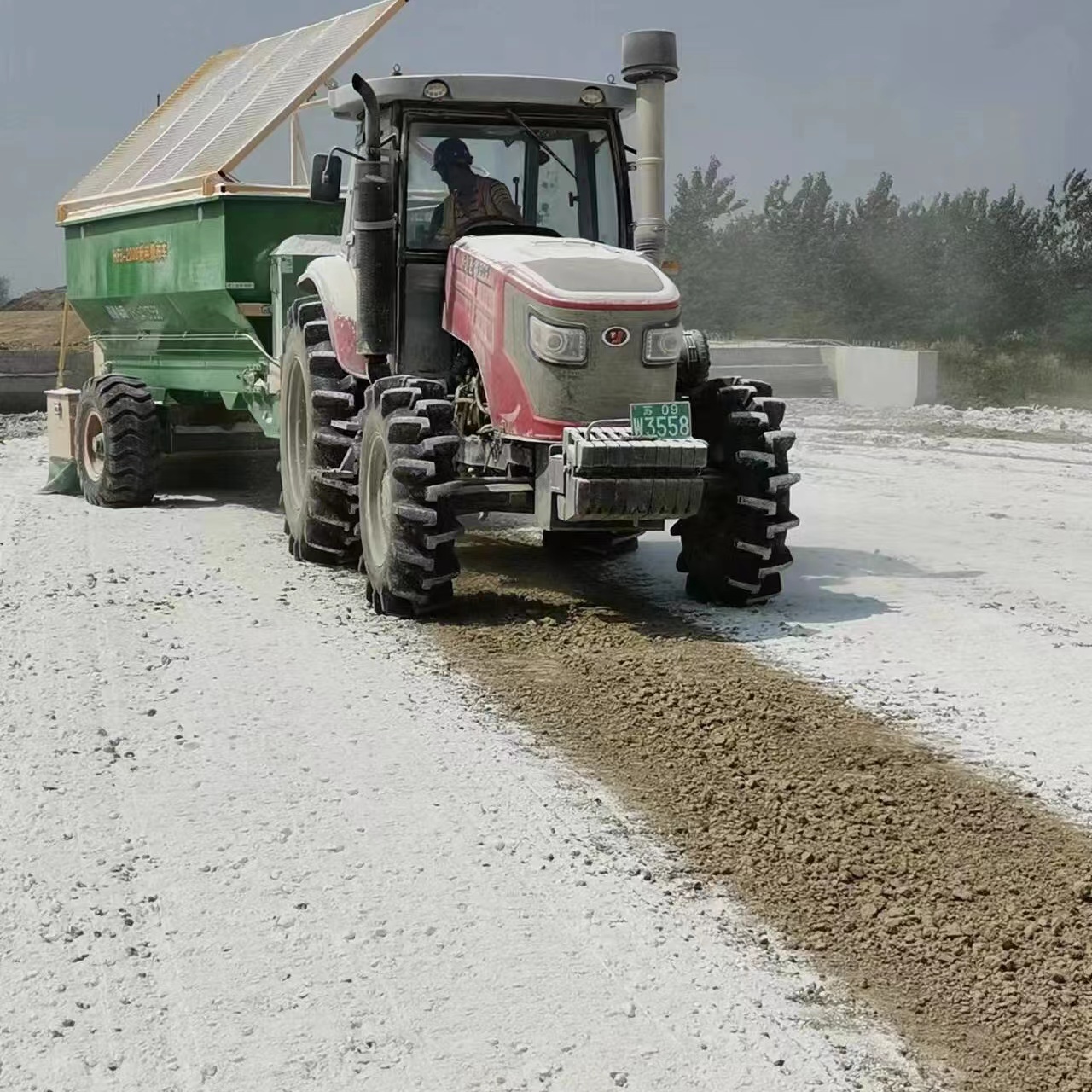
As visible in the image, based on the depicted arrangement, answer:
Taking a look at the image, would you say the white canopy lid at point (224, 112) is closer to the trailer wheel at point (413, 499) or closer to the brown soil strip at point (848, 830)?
A: the trailer wheel at point (413, 499)

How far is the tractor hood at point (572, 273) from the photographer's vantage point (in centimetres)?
702

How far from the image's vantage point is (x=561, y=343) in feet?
23.0

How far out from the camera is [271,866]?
14.2 ft

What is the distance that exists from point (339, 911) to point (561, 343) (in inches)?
138

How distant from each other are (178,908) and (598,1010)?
1160mm

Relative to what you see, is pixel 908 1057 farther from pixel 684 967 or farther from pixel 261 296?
pixel 261 296

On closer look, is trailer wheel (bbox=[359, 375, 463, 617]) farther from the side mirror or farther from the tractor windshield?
the side mirror

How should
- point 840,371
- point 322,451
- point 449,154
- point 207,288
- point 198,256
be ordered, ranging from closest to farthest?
point 449,154 < point 322,451 < point 207,288 < point 198,256 < point 840,371

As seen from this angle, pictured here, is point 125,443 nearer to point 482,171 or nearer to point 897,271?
point 482,171

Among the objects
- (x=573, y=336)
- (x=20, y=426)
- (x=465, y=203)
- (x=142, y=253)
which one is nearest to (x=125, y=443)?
(x=142, y=253)

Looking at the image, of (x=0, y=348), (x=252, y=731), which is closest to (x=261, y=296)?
(x=252, y=731)

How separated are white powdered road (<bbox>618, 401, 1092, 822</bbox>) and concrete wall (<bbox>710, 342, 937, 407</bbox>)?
991cm

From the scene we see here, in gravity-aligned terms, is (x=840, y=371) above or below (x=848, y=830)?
above

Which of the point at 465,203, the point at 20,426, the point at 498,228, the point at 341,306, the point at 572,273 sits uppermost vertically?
the point at 465,203
